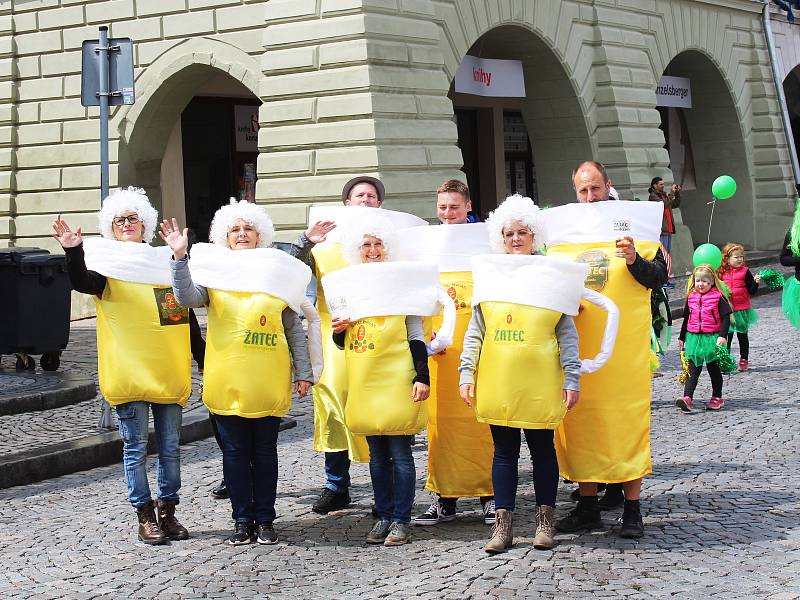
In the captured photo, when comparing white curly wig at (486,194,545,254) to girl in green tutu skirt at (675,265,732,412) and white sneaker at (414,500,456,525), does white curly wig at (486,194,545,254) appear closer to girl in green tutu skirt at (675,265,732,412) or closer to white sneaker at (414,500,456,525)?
white sneaker at (414,500,456,525)

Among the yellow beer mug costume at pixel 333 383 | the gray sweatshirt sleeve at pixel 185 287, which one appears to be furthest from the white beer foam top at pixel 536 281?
the gray sweatshirt sleeve at pixel 185 287

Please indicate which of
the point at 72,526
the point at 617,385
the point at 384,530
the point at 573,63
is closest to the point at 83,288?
the point at 72,526

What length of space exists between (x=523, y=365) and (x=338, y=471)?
1.53 m

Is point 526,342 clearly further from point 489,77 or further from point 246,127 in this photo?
point 246,127

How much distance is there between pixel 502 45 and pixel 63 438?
13304 mm

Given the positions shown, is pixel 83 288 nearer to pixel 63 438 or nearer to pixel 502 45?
pixel 63 438

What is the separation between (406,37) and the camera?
1769 cm

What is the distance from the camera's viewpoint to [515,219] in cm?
649

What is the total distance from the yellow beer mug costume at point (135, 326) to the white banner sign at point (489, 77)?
1346 cm

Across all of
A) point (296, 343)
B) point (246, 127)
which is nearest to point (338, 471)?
point (296, 343)

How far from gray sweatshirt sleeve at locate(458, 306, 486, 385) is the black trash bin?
293 inches

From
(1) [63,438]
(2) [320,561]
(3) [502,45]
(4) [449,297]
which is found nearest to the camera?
(2) [320,561]

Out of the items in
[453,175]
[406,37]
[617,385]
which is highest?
[406,37]

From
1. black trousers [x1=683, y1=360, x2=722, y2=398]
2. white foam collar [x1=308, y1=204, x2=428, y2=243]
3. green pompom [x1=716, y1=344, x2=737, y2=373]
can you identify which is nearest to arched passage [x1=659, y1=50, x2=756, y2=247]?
green pompom [x1=716, y1=344, x2=737, y2=373]
